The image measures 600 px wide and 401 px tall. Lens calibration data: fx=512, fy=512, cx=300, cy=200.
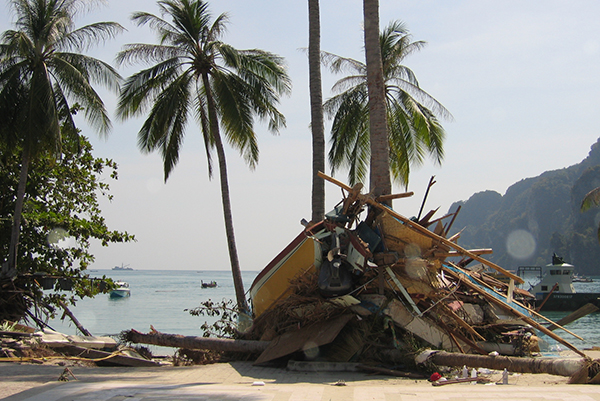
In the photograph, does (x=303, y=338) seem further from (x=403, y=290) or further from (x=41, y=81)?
(x=41, y=81)

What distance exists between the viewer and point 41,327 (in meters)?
13.8

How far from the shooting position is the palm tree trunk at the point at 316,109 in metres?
13.5

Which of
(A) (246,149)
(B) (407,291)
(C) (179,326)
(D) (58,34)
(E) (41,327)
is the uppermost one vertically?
(D) (58,34)

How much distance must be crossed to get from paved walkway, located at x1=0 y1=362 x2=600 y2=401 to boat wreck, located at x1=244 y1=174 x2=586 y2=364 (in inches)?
27.6

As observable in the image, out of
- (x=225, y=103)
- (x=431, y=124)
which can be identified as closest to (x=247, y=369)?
(x=225, y=103)

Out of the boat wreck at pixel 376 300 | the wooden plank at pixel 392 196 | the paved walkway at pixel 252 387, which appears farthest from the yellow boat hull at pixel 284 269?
the paved walkway at pixel 252 387

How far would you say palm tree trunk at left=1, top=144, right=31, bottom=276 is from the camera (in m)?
13.8

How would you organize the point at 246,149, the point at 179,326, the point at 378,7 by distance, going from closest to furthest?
the point at 378,7, the point at 246,149, the point at 179,326

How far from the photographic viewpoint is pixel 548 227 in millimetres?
151625

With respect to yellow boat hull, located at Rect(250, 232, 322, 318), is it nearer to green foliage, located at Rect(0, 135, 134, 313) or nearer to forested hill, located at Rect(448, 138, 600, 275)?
green foliage, located at Rect(0, 135, 134, 313)

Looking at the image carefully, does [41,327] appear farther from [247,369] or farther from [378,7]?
[378,7]

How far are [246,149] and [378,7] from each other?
7623 mm

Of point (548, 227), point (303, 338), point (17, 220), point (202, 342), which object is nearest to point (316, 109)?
point (202, 342)

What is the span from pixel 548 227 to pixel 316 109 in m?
156
